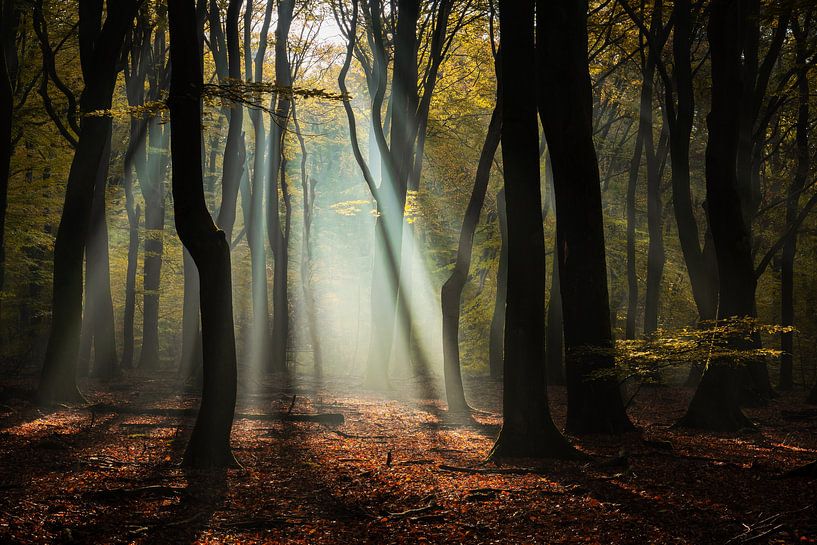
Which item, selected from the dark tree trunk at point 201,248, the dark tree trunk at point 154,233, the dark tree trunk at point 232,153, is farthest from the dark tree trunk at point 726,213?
the dark tree trunk at point 154,233

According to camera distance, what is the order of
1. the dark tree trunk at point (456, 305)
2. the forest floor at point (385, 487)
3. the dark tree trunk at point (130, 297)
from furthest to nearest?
the dark tree trunk at point (130, 297)
the dark tree trunk at point (456, 305)
the forest floor at point (385, 487)

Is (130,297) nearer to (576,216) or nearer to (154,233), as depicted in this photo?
(154,233)

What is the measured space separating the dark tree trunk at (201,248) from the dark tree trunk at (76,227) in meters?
6.01

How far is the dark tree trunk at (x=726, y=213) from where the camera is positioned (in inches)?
439

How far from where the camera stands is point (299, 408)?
49.7 feet

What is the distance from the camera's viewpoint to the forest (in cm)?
666

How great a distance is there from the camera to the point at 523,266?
9055mm

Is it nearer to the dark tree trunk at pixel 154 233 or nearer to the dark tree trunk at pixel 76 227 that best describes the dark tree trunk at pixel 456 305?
the dark tree trunk at pixel 76 227

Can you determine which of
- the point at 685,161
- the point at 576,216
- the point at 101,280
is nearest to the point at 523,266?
the point at 576,216

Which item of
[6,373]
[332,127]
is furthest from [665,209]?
[6,373]

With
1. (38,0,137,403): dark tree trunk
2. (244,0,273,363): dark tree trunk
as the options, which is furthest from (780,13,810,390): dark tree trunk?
(244,0,273,363): dark tree trunk

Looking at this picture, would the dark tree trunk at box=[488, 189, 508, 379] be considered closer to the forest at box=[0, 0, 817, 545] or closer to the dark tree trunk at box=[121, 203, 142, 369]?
the forest at box=[0, 0, 817, 545]

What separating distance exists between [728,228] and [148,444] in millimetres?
9347

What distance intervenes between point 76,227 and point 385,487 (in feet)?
30.4
